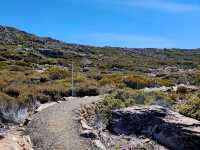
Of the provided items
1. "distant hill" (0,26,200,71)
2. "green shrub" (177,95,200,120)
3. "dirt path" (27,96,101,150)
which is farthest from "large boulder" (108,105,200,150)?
"distant hill" (0,26,200,71)

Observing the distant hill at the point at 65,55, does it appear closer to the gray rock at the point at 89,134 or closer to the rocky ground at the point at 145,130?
the rocky ground at the point at 145,130

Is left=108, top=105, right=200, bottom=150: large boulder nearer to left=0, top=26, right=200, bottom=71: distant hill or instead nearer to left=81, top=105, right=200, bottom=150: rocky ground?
left=81, top=105, right=200, bottom=150: rocky ground

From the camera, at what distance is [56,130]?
58.5 feet

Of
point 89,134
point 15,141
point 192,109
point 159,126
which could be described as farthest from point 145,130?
point 15,141

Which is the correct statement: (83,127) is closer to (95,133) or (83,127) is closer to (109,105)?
(95,133)

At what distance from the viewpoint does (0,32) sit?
11694cm

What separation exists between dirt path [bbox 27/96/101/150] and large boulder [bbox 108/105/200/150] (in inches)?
74.8

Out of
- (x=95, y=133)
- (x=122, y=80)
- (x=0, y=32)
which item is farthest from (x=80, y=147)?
(x=0, y=32)

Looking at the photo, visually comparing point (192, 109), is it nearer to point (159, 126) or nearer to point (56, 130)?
point (159, 126)

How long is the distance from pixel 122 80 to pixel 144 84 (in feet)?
6.50

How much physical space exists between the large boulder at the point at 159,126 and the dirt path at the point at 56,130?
6.23 ft

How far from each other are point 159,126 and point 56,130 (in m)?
3.91

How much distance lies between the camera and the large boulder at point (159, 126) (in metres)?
17.2

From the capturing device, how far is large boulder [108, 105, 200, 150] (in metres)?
17.2
